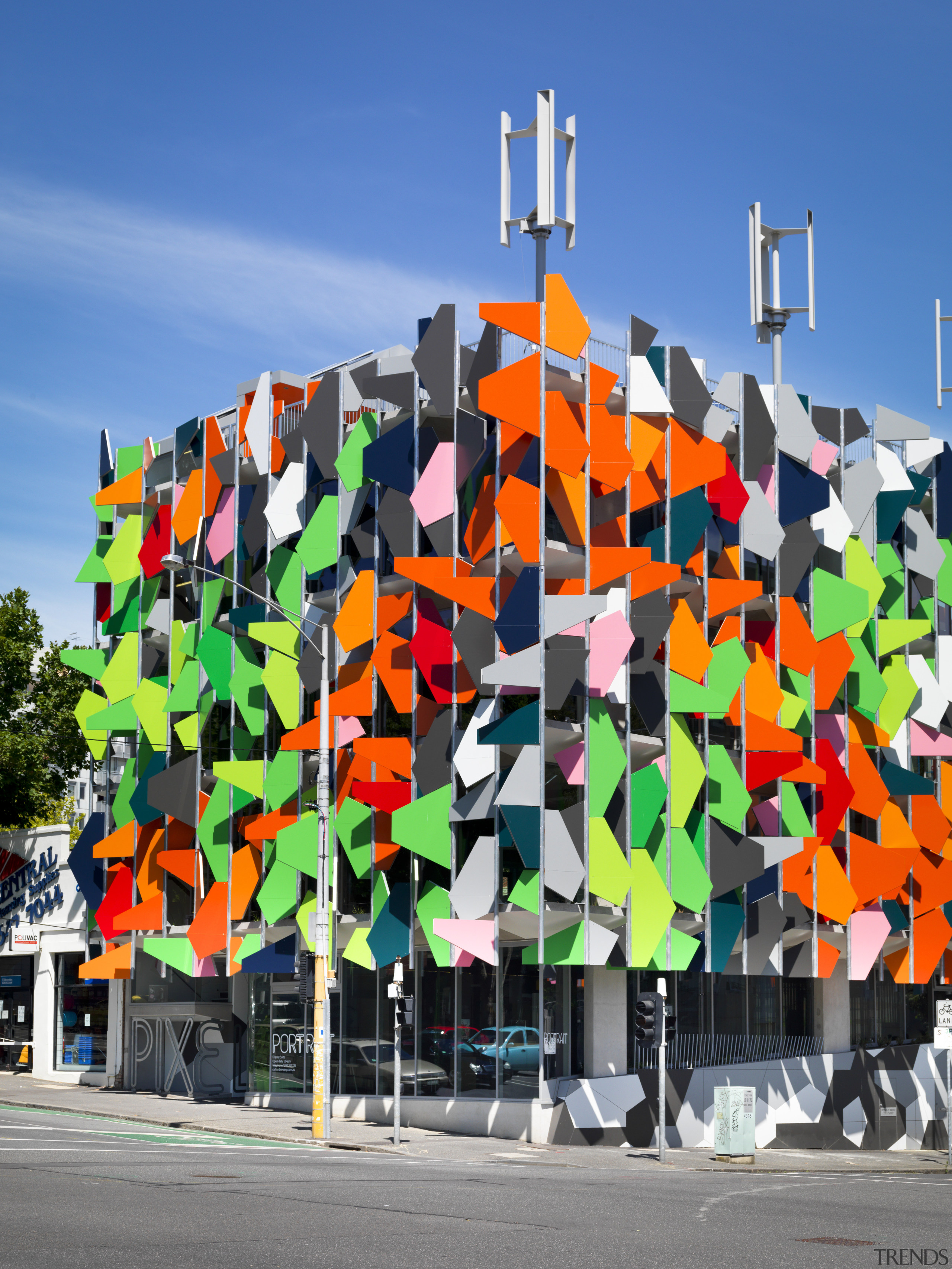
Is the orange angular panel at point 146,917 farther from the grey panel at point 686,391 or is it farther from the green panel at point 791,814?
the grey panel at point 686,391

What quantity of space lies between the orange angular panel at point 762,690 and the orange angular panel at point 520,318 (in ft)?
31.1

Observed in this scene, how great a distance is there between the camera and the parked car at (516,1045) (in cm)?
3272

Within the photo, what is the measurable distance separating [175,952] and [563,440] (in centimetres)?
1700

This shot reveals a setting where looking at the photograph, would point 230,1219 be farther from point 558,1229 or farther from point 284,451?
point 284,451

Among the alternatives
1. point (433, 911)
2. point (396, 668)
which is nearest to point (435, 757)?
point (396, 668)

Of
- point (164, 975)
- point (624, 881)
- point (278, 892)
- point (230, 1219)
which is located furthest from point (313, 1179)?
point (164, 975)

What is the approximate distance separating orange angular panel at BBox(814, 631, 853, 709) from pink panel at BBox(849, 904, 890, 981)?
17.5 ft

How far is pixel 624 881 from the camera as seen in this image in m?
32.7

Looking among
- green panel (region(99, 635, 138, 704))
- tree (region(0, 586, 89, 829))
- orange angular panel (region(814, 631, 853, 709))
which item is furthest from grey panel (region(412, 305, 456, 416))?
tree (region(0, 586, 89, 829))

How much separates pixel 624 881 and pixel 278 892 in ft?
30.1

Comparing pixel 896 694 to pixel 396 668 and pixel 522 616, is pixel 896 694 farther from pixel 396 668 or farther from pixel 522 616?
pixel 396 668

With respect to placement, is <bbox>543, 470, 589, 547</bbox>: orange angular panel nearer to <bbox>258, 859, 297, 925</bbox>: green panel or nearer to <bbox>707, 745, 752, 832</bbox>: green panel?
<bbox>707, 745, 752, 832</bbox>: green panel

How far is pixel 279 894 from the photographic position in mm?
36812

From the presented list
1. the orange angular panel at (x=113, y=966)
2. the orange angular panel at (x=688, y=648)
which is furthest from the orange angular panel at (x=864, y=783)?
the orange angular panel at (x=113, y=966)
